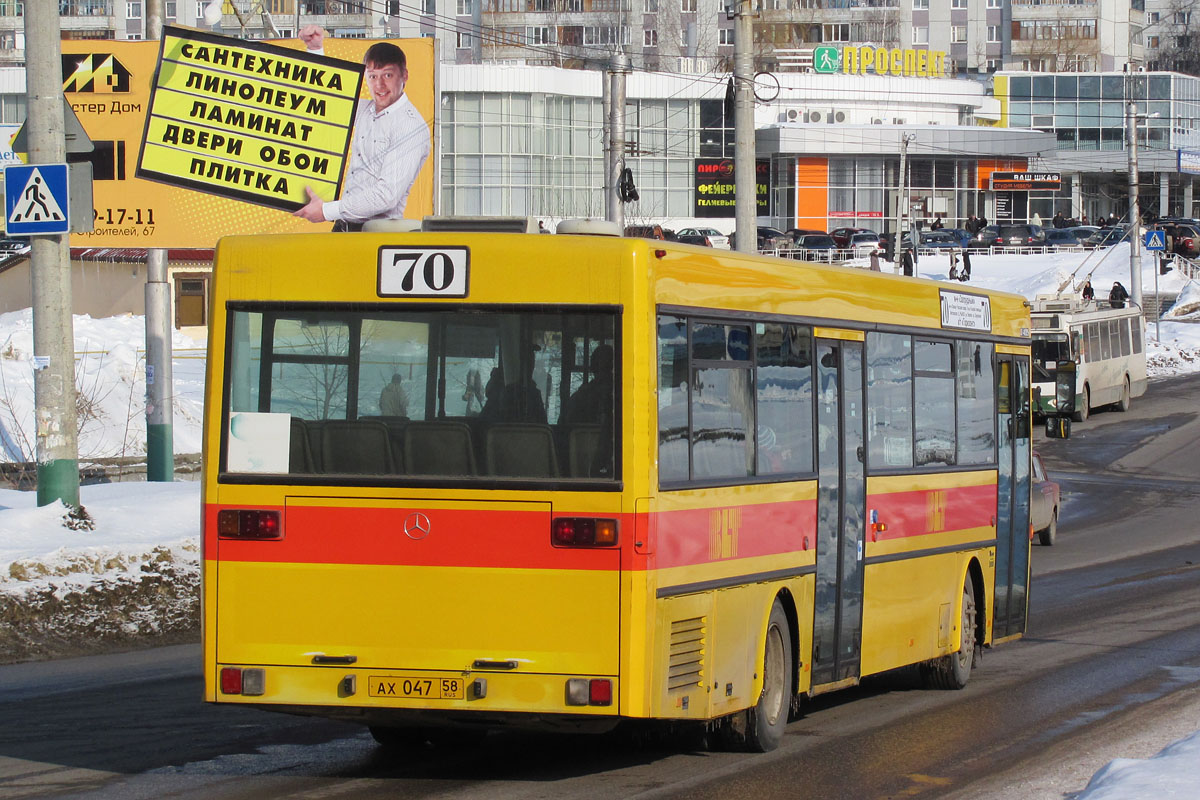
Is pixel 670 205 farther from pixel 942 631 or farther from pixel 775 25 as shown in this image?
pixel 942 631

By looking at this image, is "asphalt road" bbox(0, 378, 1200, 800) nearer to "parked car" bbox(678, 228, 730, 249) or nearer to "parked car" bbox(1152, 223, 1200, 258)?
"parked car" bbox(678, 228, 730, 249)

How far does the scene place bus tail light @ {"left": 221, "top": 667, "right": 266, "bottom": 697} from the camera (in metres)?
7.59

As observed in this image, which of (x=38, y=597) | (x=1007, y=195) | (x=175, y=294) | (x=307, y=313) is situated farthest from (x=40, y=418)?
(x=1007, y=195)

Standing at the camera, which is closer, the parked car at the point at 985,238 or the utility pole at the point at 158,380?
the utility pole at the point at 158,380

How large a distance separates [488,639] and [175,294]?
46126 millimetres

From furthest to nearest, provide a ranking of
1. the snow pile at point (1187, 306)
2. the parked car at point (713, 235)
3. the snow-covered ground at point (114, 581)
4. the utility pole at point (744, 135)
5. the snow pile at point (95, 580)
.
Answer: the parked car at point (713, 235), the snow pile at point (1187, 306), the utility pole at point (744, 135), the snow pile at point (95, 580), the snow-covered ground at point (114, 581)

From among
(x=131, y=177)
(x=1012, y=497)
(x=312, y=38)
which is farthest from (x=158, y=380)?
(x=1012, y=497)

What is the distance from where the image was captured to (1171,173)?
112 meters

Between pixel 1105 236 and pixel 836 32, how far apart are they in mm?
55486

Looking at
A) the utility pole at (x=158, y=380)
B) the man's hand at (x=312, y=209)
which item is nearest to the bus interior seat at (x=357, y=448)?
the utility pole at (x=158, y=380)

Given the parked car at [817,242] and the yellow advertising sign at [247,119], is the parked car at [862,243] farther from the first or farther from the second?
the yellow advertising sign at [247,119]

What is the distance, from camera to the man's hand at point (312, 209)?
2473 centimetres

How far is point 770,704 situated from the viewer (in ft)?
28.9

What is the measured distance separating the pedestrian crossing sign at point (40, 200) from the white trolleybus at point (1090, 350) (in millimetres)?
27202
